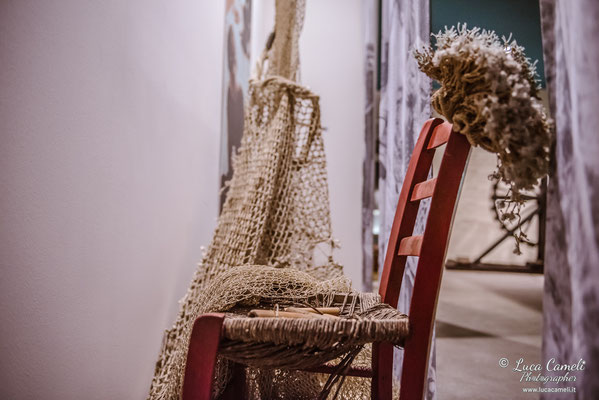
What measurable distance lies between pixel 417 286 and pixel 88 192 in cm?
66

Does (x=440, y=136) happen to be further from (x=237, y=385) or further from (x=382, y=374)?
(x=237, y=385)

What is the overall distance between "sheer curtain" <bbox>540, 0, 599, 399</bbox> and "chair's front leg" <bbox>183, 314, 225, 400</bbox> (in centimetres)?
47

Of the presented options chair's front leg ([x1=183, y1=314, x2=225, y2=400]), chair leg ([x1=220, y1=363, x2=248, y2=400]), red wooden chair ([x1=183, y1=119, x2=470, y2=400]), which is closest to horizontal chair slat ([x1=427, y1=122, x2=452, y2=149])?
red wooden chair ([x1=183, y1=119, x2=470, y2=400])

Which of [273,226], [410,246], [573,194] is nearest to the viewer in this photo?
[573,194]

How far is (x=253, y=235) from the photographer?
1.12 metres

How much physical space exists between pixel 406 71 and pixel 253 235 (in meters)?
0.74

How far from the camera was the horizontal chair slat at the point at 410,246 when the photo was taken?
703mm

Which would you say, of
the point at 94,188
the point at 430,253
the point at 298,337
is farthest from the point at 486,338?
the point at 94,188

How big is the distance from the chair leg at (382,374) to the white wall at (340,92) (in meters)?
1.63

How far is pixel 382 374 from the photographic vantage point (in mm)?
803

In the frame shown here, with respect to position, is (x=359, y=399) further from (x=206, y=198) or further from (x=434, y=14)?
(x=434, y=14)

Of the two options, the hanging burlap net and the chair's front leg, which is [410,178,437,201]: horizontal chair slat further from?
the chair's front leg

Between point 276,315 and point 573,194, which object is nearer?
point 573,194

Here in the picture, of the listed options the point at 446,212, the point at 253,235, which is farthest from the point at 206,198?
the point at 446,212
